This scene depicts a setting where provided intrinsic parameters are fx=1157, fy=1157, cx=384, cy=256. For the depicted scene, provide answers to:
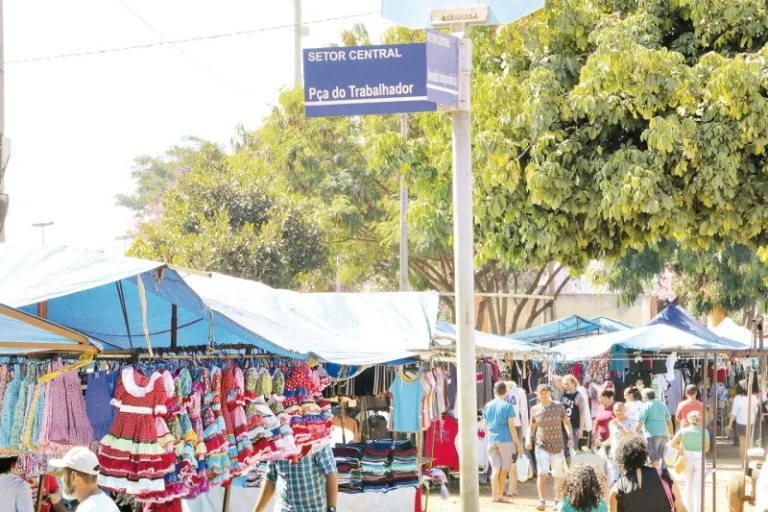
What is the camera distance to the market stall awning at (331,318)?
9.21 metres

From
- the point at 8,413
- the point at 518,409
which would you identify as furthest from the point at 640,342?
the point at 8,413

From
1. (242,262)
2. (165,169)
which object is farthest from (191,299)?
(165,169)

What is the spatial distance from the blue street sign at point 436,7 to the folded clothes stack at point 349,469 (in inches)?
226

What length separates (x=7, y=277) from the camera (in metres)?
6.75

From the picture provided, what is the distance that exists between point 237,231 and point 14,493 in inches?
808

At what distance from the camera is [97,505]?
19.9 ft

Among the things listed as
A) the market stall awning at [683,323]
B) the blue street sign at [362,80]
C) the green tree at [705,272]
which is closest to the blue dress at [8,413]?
the blue street sign at [362,80]

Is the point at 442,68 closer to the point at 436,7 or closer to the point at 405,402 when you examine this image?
the point at 436,7

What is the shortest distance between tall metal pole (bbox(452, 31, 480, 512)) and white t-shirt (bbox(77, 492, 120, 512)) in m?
3.81

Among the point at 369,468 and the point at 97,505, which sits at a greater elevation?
the point at 97,505

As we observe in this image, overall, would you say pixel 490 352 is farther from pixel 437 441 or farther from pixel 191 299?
pixel 191 299

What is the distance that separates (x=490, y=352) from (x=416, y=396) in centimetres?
298

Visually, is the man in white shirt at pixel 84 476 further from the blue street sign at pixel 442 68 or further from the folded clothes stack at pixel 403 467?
the folded clothes stack at pixel 403 467

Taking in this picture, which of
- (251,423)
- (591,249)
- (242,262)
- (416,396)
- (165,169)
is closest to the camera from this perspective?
(251,423)
